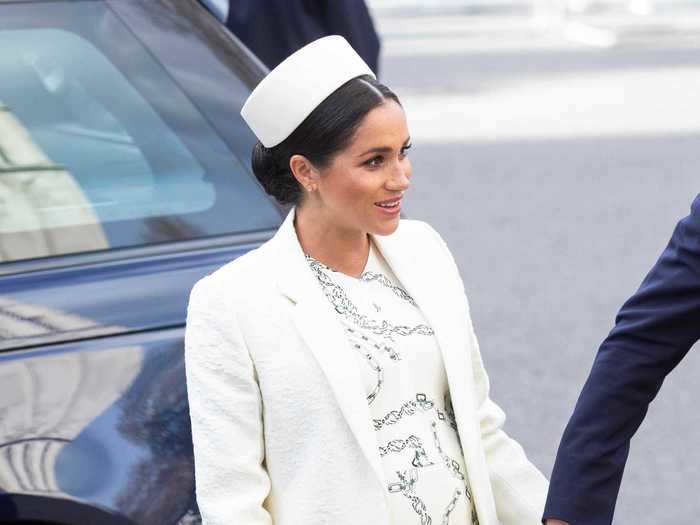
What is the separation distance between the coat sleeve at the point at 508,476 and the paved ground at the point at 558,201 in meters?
2.45

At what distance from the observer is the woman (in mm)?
2248

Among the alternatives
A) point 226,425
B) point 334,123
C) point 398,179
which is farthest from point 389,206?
point 226,425

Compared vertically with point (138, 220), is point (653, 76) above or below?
below

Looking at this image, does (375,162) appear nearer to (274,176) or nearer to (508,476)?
(274,176)

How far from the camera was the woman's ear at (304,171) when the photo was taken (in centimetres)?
237

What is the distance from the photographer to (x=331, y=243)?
7.93 feet

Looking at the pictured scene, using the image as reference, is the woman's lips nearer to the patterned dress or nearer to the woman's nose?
the woman's nose

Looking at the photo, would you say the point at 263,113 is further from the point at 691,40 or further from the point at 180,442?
the point at 691,40

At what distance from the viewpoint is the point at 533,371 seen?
249 inches

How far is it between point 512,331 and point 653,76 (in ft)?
35.3

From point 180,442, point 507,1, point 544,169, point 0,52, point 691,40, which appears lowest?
point 507,1

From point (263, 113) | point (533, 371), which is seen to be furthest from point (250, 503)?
point (533, 371)

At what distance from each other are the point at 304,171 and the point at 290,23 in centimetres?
223

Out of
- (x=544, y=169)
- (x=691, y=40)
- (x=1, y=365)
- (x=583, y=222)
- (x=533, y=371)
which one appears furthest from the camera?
(x=691, y=40)
